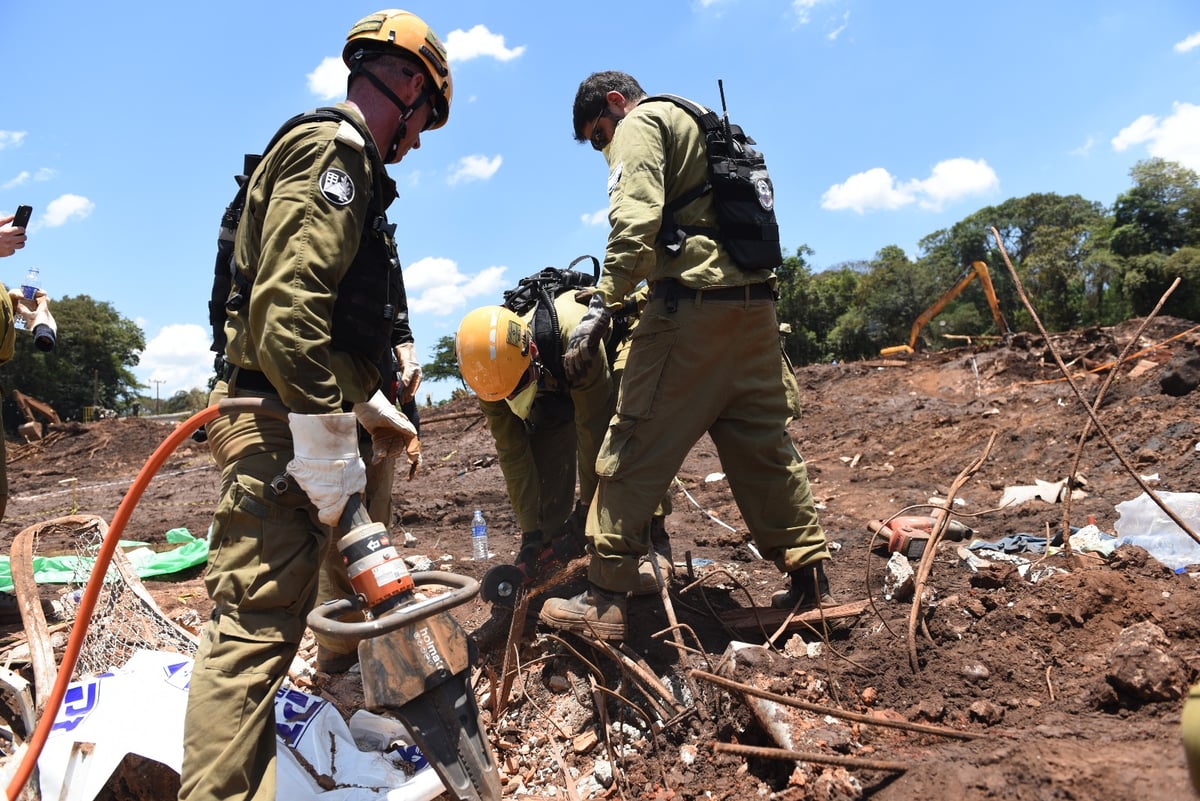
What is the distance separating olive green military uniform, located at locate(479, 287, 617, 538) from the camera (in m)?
3.76

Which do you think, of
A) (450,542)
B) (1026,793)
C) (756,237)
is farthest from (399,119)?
(450,542)

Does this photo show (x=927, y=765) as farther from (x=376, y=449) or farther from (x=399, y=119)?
(x=399, y=119)

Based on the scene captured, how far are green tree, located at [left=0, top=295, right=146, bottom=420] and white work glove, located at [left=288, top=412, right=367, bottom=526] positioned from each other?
2926 cm

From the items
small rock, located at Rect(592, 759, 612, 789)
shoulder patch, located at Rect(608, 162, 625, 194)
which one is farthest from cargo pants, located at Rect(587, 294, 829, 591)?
small rock, located at Rect(592, 759, 612, 789)

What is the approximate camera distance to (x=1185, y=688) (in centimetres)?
188

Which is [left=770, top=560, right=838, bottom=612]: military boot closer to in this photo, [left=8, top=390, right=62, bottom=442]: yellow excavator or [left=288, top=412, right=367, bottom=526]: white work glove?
[left=288, top=412, right=367, bottom=526]: white work glove

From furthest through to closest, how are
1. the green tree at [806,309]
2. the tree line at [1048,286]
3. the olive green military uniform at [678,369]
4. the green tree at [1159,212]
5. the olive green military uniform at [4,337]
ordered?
the green tree at [806,309] → the green tree at [1159,212] → the tree line at [1048,286] → the olive green military uniform at [4,337] → the olive green military uniform at [678,369]

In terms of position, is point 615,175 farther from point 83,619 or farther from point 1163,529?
point 1163,529

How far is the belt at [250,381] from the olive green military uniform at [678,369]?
46.1 inches

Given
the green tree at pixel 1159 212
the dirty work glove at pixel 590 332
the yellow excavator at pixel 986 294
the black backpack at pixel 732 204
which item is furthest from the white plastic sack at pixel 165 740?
the green tree at pixel 1159 212

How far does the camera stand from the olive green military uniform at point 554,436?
376cm

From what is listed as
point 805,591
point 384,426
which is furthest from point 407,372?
point 805,591

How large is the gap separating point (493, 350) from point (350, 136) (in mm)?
1538

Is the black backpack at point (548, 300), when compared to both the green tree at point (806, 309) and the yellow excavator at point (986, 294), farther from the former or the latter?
the green tree at point (806, 309)
